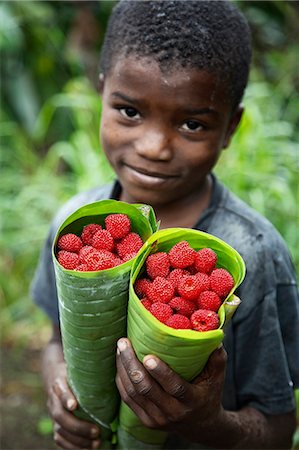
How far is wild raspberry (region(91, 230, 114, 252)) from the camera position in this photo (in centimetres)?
112

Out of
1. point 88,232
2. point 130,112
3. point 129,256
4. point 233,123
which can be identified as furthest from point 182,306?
point 233,123

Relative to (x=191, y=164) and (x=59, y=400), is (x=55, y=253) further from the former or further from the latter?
(x=59, y=400)

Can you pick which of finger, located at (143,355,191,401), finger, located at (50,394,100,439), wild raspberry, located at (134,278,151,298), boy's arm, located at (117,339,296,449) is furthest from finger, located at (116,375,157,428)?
finger, located at (50,394,100,439)

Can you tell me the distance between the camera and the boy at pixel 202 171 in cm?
145

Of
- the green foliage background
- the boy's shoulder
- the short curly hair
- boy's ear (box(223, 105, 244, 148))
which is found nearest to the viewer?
the short curly hair

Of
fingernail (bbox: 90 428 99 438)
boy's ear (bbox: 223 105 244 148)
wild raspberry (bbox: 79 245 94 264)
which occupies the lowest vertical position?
fingernail (bbox: 90 428 99 438)

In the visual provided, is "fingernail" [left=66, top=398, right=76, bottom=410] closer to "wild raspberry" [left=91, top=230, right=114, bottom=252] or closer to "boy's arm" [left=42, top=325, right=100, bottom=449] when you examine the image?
"boy's arm" [left=42, top=325, right=100, bottom=449]

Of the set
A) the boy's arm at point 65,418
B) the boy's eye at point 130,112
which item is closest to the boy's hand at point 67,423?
the boy's arm at point 65,418

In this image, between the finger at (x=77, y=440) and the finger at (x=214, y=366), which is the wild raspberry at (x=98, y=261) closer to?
the finger at (x=214, y=366)

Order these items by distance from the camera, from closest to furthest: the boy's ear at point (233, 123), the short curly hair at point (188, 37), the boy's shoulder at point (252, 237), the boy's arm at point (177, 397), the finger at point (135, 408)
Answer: the boy's arm at point (177, 397) → the finger at point (135, 408) → the short curly hair at point (188, 37) → the boy's shoulder at point (252, 237) → the boy's ear at point (233, 123)

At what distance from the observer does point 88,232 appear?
3.82 feet

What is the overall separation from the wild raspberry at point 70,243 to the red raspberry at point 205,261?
219 millimetres

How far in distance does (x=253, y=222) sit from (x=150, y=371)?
0.65m

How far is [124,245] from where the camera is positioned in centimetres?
113
